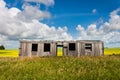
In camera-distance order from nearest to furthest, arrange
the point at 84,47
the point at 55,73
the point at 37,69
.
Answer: the point at 55,73 → the point at 37,69 → the point at 84,47

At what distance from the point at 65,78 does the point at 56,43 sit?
962 inches

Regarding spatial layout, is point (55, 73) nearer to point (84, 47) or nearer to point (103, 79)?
point (103, 79)

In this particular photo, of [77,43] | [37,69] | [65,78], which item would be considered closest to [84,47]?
[77,43]

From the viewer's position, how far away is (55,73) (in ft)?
43.2

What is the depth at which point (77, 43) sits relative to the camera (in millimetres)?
36094

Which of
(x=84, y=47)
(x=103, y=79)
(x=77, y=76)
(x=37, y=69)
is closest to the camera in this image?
(x=103, y=79)

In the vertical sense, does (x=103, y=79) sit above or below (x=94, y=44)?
below

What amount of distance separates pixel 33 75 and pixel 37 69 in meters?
1.68

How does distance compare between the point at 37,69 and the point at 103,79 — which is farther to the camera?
the point at 37,69

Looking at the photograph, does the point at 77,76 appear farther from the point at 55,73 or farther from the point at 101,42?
the point at 101,42

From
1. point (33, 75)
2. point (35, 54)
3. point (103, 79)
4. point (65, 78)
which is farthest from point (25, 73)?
point (35, 54)

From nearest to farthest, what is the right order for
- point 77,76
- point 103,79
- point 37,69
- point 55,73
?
point 103,79, point 77,76, point 55,73, point 37,69

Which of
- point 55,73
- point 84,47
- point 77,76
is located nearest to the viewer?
point 77,76

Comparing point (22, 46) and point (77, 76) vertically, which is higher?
point (22, 46)
